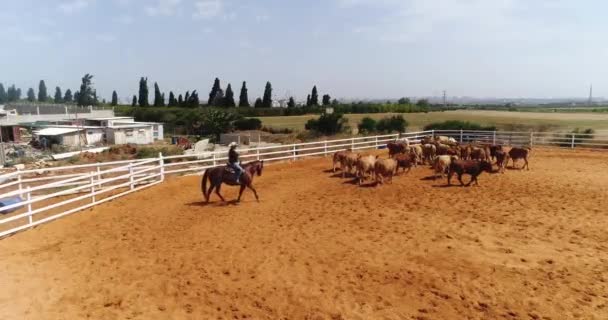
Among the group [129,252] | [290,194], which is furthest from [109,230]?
[290,194]

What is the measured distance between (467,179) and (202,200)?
30.3 feet

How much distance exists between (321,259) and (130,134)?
4324cm

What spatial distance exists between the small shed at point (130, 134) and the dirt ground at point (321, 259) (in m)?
35.1

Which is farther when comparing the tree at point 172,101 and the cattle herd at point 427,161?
the tree at point 172,101

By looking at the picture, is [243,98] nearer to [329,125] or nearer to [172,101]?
[172,101]

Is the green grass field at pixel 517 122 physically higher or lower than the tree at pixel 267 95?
lower

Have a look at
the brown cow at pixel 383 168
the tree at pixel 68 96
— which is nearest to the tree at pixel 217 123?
the brown cow at pixel 383 168

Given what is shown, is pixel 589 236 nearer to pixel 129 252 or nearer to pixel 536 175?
pixel 536 175

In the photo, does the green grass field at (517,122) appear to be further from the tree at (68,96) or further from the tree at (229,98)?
the tree at (68,96)

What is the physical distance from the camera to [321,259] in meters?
7.16

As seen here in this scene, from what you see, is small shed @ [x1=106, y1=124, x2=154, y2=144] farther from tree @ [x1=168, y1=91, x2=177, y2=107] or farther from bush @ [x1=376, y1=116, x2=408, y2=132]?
tree @ [x1=168, y1=91, x2=177, y2=107]

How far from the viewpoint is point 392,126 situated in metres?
35.4

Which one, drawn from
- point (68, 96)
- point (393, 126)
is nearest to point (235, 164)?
point (393, 126)

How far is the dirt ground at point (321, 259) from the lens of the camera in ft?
18.5
